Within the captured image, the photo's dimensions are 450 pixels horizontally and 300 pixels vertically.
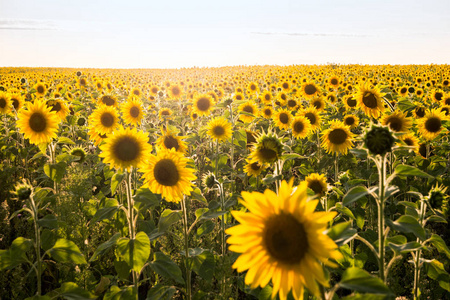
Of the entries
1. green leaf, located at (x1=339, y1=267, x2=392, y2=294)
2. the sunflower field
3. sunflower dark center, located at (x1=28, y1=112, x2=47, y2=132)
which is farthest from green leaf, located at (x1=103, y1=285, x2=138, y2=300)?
sunflower dark center, located at (x1=28, y1=112, x2=47, y2=132)

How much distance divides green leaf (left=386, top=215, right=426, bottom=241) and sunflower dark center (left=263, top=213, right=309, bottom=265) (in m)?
0.69

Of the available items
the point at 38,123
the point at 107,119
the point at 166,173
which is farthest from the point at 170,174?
the point at 38,123

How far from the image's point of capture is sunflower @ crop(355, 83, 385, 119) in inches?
175

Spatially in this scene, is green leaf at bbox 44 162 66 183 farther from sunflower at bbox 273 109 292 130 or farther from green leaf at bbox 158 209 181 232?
sunflower at bbox 273 109 292 130

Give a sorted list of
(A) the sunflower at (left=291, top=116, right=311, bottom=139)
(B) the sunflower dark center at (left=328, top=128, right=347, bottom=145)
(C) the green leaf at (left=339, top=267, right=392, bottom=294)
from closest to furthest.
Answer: (C) the green leaf at (left=339, top=267, right=392, bottom=294) < (B) the sunflower dark center at (left=328, top=128, right=347, bottom=145) < (A) the sunflower at (left=291, top=116, right=311, bottom=139)

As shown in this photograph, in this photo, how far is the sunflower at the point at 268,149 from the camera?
249cm

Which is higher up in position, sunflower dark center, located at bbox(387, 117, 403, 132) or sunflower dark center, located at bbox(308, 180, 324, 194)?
sunflower dark center, located at bbox(387, 117, 403, 132)

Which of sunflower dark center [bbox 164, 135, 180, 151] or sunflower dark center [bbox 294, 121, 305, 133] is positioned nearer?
sunflower dark center [bbox 164, 135, 180, 151]

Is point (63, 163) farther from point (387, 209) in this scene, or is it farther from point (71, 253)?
point (387, 209)

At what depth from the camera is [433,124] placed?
16.7 ft

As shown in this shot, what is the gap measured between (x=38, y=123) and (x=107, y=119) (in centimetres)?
84

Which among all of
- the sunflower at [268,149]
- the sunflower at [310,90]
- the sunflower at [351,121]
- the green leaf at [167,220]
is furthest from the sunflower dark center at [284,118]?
the green leaf at [167,220]

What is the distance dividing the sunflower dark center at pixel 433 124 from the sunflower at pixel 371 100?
123 centimetres

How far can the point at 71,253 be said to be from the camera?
2342 mm
